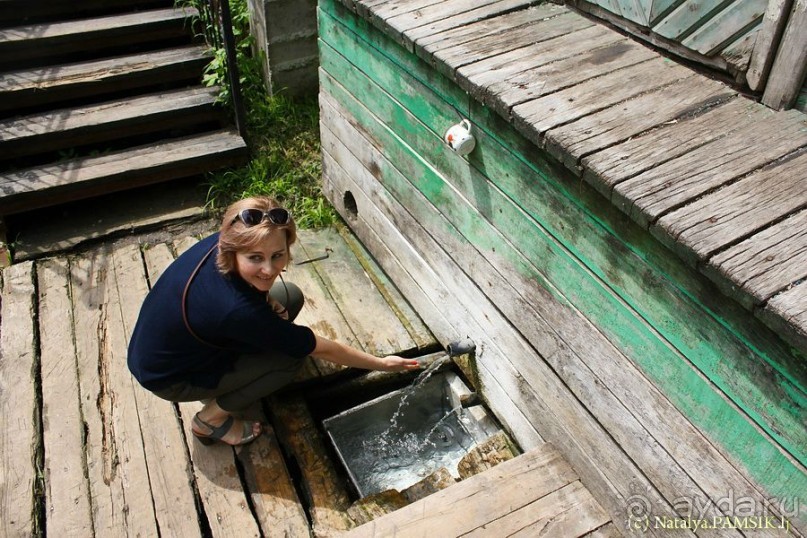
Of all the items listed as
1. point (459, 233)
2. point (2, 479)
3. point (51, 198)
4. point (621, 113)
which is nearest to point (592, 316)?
point (621, 113)

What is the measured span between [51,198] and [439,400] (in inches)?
121

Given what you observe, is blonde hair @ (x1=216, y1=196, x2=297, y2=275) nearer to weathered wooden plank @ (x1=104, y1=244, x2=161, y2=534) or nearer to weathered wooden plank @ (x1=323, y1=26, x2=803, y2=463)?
weathered wooden plank @ (x1=323, y1=26, x2=803, y2=463)

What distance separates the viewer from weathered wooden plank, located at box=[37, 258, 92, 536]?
Answer: 2816mm

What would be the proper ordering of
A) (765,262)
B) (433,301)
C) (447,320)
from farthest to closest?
(433,301) → (447,320) → (765,262)

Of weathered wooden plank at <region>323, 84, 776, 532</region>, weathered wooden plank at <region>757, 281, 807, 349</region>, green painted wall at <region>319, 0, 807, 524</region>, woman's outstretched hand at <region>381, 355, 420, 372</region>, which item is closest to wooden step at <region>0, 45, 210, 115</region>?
green painted wall at <region>319, 0, 807, 524</region>

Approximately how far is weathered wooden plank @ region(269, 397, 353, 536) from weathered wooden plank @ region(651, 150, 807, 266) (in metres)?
1.84

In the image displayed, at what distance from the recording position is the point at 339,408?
3.66m

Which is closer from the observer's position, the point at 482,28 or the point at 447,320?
the point at 482,28

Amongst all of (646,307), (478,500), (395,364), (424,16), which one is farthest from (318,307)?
(646,307)

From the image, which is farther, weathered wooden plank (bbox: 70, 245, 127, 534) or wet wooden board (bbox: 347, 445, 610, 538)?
weathered wooden plank (bbox: 70, 245, 127, 534)

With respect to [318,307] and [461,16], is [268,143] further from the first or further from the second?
[461,16]

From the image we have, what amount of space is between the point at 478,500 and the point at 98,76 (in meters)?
4.33

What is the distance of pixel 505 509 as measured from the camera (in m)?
2.67

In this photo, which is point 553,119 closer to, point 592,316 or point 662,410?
point 592,316
